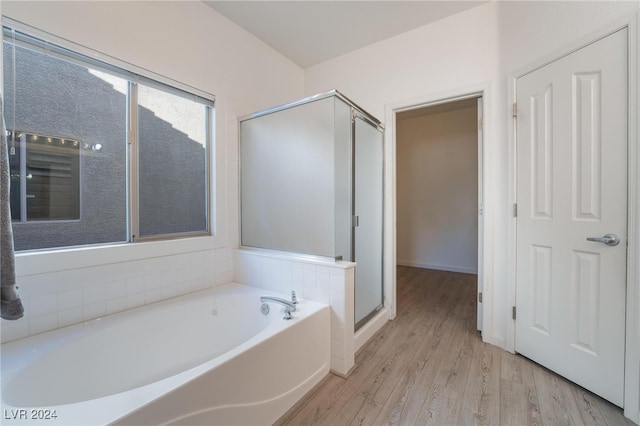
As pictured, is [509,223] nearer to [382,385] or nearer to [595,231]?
[595,231]

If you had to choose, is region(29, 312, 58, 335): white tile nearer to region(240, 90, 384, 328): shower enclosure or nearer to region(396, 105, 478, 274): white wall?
region(240, 90, 384, 328): shower enclosure

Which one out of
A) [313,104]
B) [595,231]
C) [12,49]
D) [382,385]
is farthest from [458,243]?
[12,49]

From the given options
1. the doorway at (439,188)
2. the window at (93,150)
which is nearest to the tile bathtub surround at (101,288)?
the window at (93,150)

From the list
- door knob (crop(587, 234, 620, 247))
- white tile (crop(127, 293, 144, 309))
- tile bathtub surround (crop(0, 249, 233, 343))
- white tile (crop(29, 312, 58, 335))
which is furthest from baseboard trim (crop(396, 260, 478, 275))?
white tile (crop(29, 312, 58, 335))

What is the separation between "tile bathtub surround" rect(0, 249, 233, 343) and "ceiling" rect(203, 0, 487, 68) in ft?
6.40

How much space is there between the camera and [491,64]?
1958 millimetres

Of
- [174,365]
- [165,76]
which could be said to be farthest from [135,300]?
[165,76]

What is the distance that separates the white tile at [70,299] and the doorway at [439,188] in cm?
359

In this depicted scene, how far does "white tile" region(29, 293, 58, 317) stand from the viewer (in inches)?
49.5

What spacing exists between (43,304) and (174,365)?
0.74 m

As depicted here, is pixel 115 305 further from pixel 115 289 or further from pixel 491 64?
pixel 491 64

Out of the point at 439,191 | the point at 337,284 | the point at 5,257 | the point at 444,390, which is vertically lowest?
the point at 444,390

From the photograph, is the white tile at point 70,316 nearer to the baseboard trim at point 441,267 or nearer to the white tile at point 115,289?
the white tile at point 115,289

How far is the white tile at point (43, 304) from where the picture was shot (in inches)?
49.5
